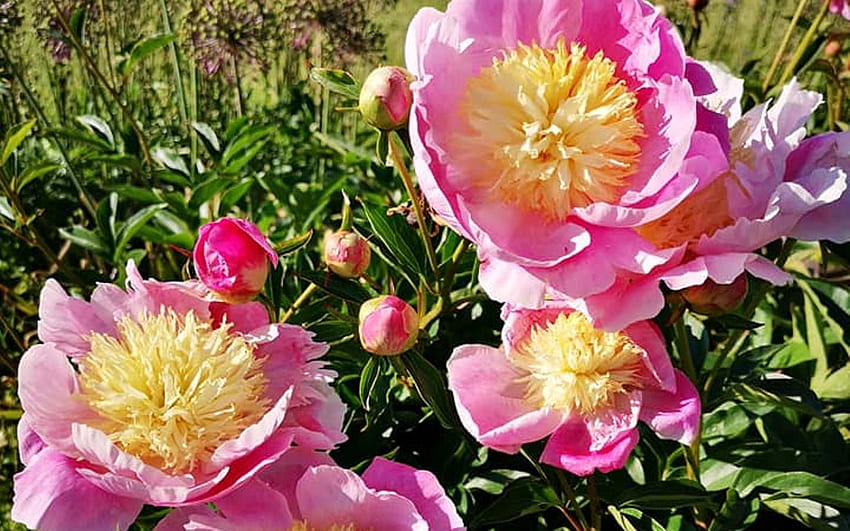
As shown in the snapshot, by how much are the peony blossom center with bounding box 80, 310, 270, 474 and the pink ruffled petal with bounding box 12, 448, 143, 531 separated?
4 centimetres

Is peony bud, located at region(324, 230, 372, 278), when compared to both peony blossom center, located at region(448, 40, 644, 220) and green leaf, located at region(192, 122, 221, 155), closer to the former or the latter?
peony blossom center, located at region(448, 40, 644, 220)

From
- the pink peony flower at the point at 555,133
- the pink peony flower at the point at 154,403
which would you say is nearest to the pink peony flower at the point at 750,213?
the pink peony flower at the point at 555,133

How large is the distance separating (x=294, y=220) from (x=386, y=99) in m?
0.79

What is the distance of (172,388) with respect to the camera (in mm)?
632

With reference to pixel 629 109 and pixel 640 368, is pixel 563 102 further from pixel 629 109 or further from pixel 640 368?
pixel 640 368

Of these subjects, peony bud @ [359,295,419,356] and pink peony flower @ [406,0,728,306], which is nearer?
pink peony flower @ [406,0,728,306]

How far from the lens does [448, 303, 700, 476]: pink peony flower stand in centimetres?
65

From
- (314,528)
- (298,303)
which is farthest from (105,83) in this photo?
(314,528)

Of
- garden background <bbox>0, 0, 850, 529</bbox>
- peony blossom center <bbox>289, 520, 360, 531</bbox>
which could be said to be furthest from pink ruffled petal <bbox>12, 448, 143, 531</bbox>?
garden background <bbox>0, 0, 850, 529</bbox>

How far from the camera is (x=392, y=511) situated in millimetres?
628

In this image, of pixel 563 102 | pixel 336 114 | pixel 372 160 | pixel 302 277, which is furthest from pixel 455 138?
pixel 336 114

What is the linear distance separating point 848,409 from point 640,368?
570mm

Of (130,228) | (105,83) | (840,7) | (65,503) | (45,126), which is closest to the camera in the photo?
(65,503)

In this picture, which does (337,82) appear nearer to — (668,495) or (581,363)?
(581,363)
